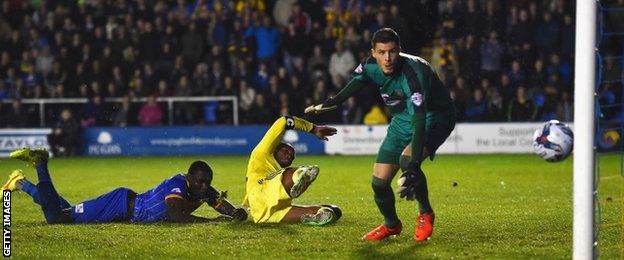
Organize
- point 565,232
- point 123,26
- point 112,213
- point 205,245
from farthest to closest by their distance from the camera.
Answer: point 123,26 → point 112,213 → point 565,232 → point 205,245

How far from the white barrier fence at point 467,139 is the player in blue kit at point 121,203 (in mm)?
12101

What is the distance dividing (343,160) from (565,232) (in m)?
11.7

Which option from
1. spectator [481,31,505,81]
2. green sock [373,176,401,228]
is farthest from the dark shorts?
spectator [481,31,505,81]

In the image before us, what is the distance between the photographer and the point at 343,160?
2133cm

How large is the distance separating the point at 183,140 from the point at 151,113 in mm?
1200

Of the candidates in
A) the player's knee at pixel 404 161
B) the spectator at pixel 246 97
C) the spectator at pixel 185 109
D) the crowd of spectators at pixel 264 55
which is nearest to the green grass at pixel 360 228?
the player's knee at pixel 404 161

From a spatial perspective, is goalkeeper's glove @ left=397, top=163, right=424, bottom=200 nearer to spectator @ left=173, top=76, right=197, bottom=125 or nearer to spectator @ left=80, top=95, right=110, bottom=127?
spectator @ left=173, top=76, right=197, bottom=125

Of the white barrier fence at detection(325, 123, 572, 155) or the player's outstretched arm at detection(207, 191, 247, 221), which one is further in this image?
the white barrier fence at detection(325, 123, 572, 155)

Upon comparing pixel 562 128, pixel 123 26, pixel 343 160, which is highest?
pixel 123 26

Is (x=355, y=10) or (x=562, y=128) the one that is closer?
(x=562, y=128)

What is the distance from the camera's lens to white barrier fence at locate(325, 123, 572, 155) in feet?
73.4

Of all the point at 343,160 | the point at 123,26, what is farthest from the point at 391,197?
the point at 123,26

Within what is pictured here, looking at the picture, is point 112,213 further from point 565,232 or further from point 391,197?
point 565,232

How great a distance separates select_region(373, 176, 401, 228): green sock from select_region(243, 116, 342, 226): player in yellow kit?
1050 mm
